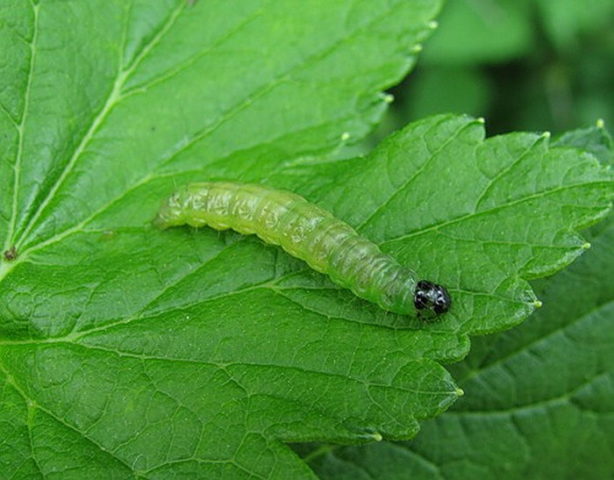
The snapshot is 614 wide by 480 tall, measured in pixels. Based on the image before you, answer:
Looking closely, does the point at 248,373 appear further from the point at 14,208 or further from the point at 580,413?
the point at 580,413

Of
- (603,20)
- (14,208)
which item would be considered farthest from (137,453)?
(603,20)

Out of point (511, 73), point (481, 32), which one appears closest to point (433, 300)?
point (481, 32)

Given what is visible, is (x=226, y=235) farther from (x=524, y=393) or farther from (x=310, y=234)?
(x=524, y=393)

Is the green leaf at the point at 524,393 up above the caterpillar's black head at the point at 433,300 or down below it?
below

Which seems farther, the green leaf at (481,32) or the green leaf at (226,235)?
the green leaf at (481,32)

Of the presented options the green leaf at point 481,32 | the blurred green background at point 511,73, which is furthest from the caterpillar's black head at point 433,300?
the green leaf at point 481,32

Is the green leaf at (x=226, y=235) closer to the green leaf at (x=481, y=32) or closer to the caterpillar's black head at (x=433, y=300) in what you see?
the caterpillar's black head at (x=433, y=300)
